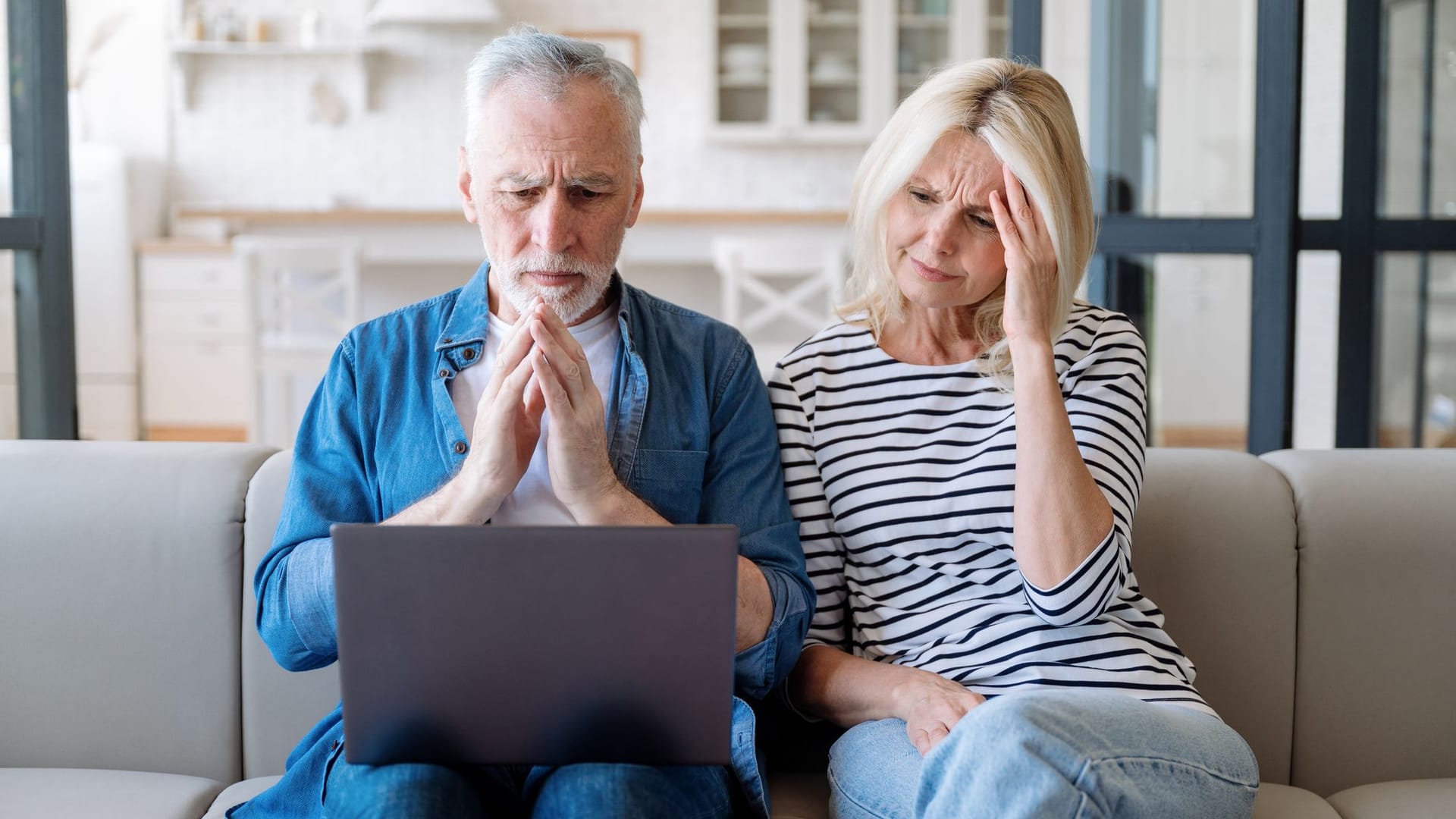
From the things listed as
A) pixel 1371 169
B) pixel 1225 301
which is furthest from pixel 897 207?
pixel 1371 169

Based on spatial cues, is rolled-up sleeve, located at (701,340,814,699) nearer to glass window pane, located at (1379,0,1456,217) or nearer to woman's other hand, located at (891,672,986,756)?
woman's other hand, located at (891,672,986,756)

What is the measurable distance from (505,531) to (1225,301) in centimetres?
180

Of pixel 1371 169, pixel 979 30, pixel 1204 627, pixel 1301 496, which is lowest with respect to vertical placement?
pixel 1204 627

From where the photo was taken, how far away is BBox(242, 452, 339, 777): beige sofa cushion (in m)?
1.59

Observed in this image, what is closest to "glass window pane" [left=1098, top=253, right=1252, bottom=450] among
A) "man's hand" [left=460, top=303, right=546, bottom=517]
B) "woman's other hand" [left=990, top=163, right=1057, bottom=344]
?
"woman's other hand" [left=990, top=163, right=1057, bottom=344]

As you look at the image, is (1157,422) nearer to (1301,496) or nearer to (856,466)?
(1301,496)

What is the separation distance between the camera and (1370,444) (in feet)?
8.26

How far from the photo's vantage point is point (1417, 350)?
261 centimetres

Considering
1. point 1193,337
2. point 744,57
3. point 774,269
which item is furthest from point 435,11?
point 1193,337

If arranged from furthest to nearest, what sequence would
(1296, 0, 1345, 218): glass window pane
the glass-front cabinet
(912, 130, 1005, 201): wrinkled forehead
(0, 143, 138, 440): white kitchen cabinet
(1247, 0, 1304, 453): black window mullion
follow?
1. the glass-front cabinet
2. (0, 143, 138, 440): white kitchen cabinet
3. (1296, 0, 1345, 218): glass window pane
4. (1247, 0, 1304, 453): black window mullion
5. (912, 130, 1005, 201): wrinkled forehead

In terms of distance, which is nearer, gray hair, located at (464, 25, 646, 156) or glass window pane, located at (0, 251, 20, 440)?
gray hair, located at (464, 25, 646, 156)

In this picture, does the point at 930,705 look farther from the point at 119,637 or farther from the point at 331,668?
the point at 119,637

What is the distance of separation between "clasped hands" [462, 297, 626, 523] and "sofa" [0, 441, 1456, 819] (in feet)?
1.46

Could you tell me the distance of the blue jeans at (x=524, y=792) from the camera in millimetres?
1148
